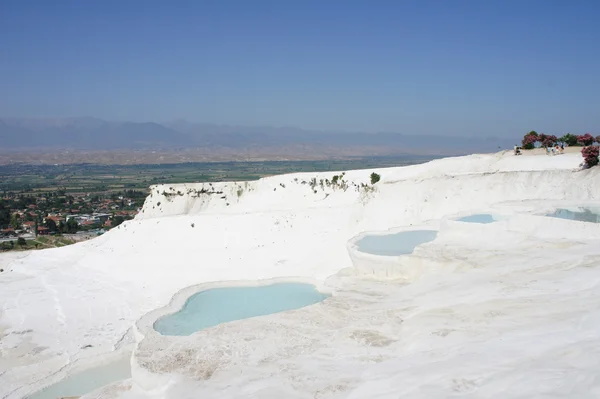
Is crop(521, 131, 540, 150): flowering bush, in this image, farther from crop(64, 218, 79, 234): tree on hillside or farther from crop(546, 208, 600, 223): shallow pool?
crop(64, 218, 79, 234): tree on hillside

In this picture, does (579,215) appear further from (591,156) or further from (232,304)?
(232,304)

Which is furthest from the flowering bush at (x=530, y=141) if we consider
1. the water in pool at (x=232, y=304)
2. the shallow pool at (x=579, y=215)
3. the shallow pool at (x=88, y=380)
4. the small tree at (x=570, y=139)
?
the shallow pool at (x=88, y=380)

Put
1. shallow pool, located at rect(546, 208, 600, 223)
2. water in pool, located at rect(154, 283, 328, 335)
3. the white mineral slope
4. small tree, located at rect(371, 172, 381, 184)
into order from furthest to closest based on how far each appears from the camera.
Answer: small tree, located at rect(371, 172, 381, 184), shallow pool, located at rect(546, 208, 600, 223), water in pool, located at rect(154, 283, 328, 335), the white mineral slope

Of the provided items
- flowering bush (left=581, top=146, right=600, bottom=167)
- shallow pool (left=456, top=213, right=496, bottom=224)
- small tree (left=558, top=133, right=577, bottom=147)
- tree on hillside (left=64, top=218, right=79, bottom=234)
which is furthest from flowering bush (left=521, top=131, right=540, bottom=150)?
tree on hillside (left=64, top=218, right=79, bottom=234)

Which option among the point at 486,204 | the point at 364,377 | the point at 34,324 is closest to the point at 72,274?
the point at 34,324

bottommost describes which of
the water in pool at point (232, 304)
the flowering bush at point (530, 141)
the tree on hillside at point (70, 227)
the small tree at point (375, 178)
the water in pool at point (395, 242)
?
the tree on hillside at point (70, 227)

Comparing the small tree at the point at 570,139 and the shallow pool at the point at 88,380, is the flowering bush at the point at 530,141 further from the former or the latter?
the shallow pool at the point at 88,380

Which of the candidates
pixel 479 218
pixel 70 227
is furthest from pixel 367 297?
pixel 70 227

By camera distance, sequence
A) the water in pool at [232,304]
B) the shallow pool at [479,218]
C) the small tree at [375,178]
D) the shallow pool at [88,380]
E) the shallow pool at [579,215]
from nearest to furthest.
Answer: the shallow pool at [88,380]
the water in pool at [232,304]
the shallow pool at [579,215]
the shallow pool at [479,218]
the small tree at [375,178]

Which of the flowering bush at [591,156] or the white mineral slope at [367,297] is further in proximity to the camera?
the flowering bush at [591,156]
